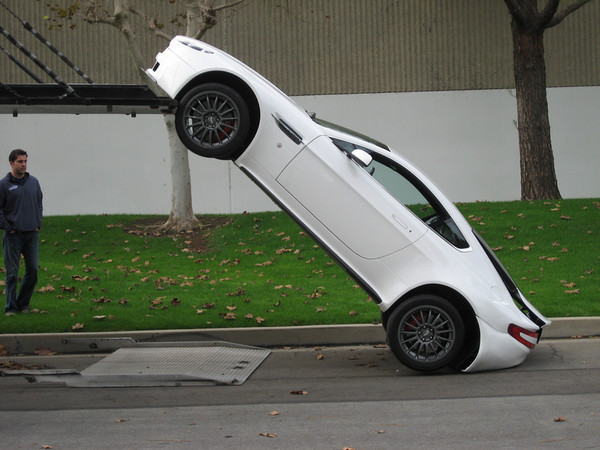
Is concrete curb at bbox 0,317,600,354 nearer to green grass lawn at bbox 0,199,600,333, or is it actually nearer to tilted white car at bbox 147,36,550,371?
green grass lawn at bbox 0,199,600,333

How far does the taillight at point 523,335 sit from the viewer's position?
7.95 metres

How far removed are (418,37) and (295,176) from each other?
16.1m

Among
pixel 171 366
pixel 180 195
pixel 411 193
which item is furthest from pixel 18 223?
pixel 180 195

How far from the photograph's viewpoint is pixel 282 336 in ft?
32.2

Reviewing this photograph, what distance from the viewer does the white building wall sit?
23219 millimetres

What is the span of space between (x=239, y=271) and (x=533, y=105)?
7680mm

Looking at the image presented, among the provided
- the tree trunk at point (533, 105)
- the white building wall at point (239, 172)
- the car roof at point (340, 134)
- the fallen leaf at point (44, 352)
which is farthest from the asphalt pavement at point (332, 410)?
the white building wall at point (239, 172)

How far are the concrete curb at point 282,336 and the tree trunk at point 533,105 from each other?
8509 millimetres

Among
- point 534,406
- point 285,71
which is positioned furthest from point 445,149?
point 534,406

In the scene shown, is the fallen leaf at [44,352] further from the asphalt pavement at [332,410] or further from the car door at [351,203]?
the car door at [351,203]

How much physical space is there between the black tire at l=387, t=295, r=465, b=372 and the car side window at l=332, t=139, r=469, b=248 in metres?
0.66

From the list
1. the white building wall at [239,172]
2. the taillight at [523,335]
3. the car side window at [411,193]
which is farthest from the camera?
the white building wall at [239,172]

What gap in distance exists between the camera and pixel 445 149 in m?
23.4

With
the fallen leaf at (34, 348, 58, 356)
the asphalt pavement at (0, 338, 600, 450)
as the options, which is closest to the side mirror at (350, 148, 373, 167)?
the asphalt pavement at (0, 338, 600, 450)
